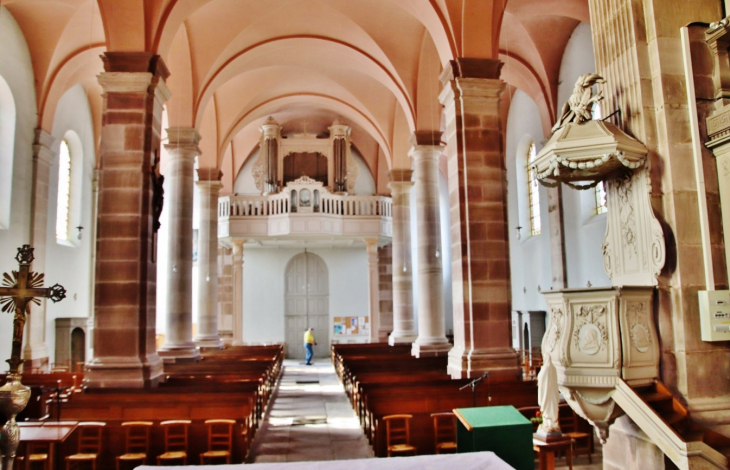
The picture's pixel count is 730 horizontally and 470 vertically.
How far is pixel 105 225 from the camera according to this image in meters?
9.43

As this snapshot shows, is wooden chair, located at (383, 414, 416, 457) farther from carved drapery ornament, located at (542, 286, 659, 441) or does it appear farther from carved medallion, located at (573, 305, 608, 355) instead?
carved medallion, located at (573, 305, 608, 355)

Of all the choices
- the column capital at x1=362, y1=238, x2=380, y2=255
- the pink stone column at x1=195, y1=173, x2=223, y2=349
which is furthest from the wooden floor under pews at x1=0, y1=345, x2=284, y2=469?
the column capital at x1=362, y1=238, x2=380, y2=255

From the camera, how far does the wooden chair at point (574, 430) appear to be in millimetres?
7668

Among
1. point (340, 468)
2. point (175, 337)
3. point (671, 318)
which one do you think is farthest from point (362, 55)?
point (340, 468)

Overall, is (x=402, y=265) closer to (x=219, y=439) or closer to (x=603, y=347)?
(x=219, y=439)

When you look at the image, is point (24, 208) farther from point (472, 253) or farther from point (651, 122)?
point (651, 122)

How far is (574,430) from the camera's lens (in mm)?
7719

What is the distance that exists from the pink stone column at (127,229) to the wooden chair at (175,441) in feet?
5.93

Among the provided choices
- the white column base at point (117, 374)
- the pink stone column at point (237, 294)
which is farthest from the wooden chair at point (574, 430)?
the pink stone column at point (237, 294)

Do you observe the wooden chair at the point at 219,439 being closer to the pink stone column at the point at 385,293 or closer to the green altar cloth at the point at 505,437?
the green altar cloth at the point at 505,437

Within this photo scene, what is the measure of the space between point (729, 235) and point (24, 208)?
591 inches

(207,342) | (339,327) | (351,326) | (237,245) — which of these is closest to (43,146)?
(207,342)

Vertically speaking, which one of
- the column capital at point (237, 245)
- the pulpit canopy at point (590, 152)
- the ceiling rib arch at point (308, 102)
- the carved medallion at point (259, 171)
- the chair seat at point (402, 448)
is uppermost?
the ceiling rib arch at point (308, 102)

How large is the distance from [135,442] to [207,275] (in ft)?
34.7
